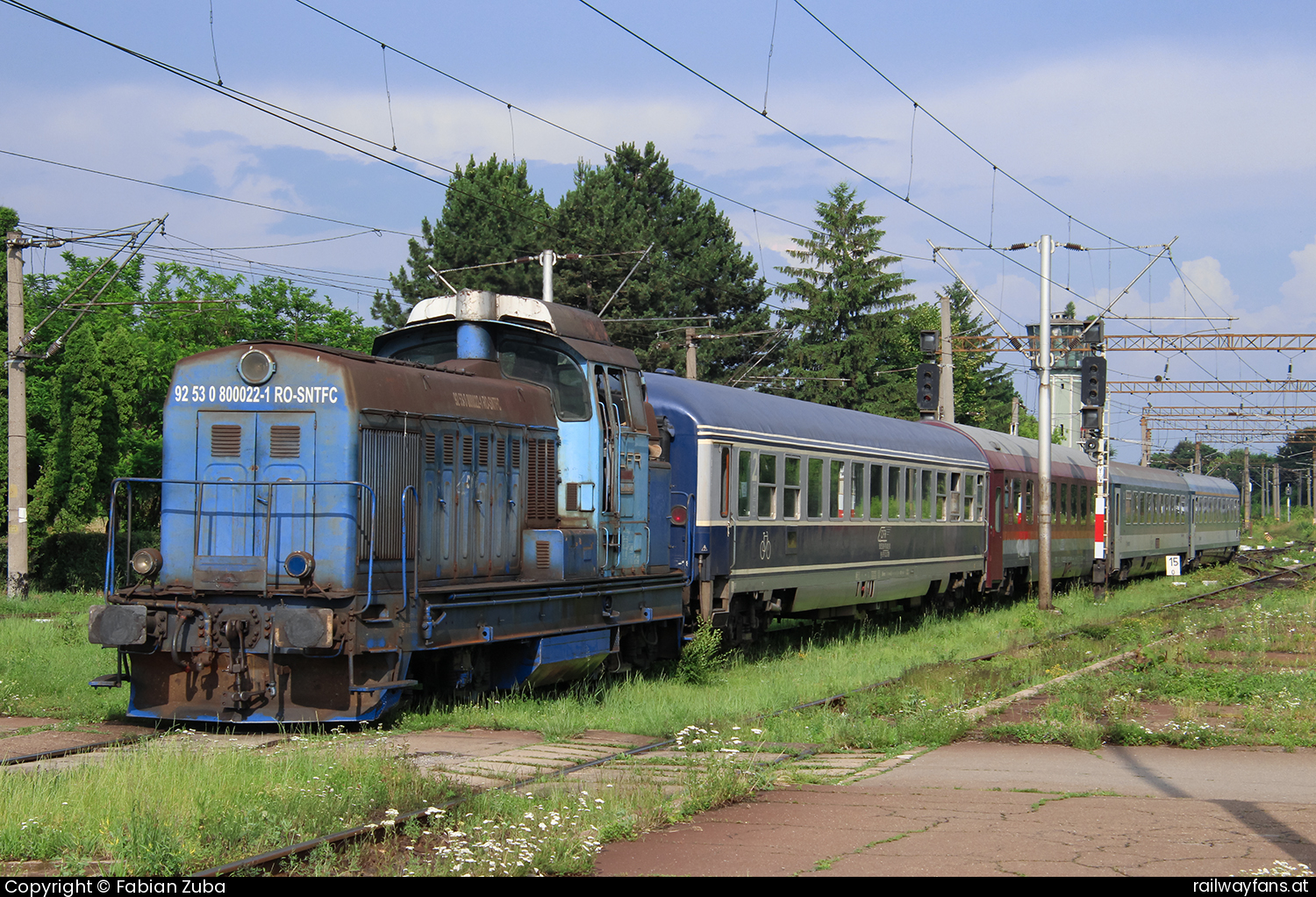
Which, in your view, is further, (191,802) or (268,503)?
(268,503)

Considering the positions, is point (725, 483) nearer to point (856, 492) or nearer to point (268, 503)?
point (856, 492)

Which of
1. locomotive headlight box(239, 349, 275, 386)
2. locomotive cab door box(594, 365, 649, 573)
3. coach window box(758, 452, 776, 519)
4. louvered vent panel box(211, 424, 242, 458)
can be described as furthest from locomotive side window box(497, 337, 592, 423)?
coach window box(758, 452, 776, 519)

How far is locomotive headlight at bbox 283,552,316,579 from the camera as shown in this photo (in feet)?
32.3

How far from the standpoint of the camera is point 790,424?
56.6 feet

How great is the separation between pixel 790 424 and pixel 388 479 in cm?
790

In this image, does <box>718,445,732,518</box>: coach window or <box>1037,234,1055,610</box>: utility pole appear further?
<box>1037,234,1055,610</box>: utility pole

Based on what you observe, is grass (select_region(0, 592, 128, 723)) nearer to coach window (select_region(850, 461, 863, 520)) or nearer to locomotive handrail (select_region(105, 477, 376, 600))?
locomotive handrail (select_region(105, 477, 376, 600))

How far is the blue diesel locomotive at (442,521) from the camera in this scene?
997cm

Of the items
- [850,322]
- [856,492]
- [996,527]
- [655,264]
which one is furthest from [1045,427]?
[850,322]

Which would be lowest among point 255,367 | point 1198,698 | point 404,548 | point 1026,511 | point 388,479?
point 1198,698

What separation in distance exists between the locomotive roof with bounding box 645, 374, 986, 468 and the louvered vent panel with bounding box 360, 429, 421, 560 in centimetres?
470

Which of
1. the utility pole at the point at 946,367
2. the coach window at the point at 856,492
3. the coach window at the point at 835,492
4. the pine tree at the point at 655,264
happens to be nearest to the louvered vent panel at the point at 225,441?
the coach window at the point at 835,492

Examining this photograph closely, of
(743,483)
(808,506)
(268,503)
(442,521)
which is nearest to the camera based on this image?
(268,503)

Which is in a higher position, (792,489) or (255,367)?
(255,367)
